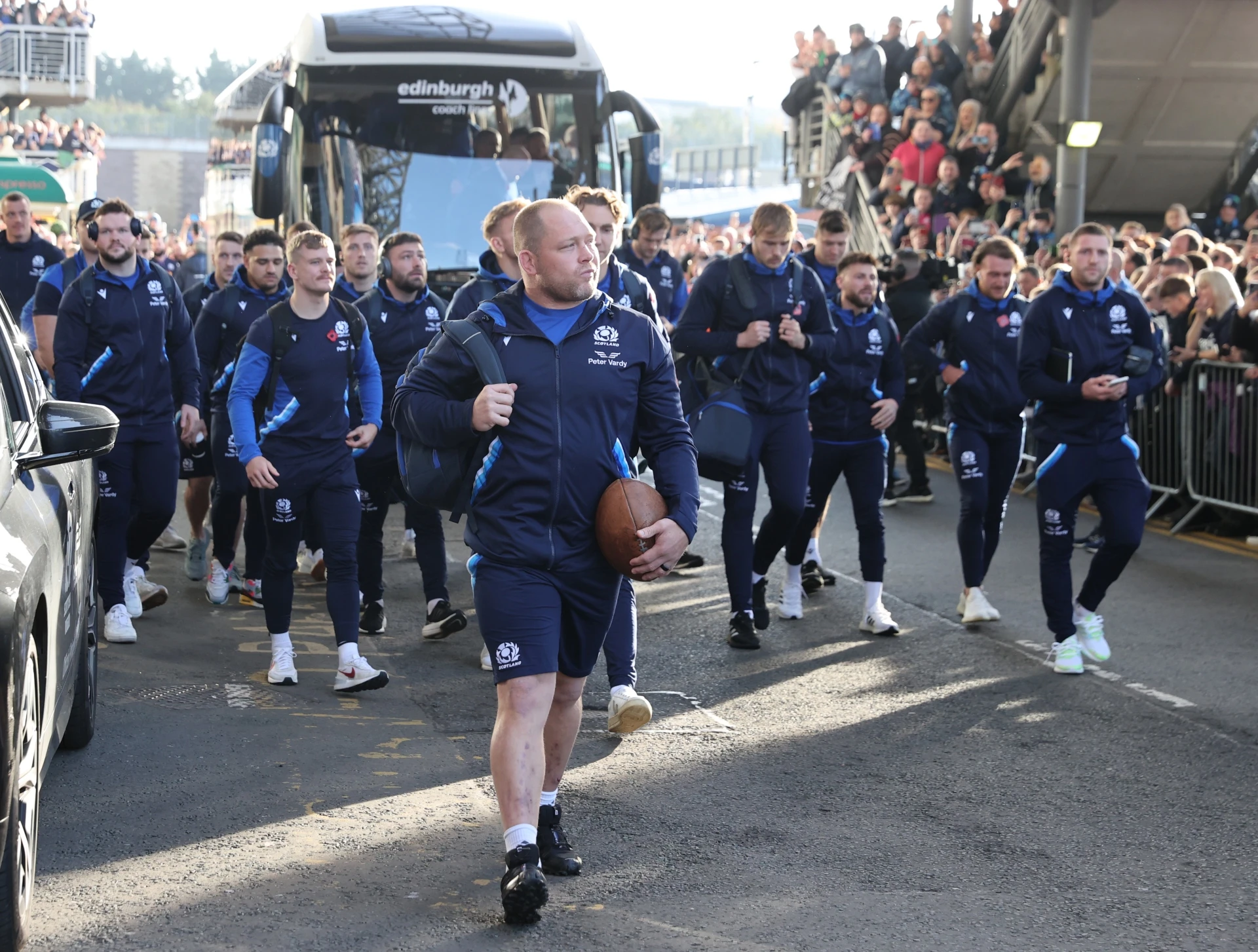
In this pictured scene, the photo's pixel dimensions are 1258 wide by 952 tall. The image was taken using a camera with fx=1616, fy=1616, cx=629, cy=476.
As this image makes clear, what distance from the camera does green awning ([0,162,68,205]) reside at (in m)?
27.6

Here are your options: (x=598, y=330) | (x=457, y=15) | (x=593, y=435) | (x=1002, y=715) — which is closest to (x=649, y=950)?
(x=593, y=435)

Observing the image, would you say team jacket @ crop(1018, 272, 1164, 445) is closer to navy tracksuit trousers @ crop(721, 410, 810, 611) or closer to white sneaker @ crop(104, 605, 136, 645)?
navy tracksuit trousers @ crop(721, 410, 810, 611)

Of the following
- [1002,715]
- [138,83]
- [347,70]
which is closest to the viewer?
[1002,715]

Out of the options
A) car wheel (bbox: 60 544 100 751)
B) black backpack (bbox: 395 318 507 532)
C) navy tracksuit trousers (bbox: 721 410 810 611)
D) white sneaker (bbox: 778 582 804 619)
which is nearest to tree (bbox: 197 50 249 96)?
white sneaker (bbox: 778 582 804 619)

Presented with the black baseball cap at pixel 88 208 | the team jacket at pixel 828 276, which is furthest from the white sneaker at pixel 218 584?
the team jacket at pixel 828 276

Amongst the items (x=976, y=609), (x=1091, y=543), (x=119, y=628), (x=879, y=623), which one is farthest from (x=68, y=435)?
(x=1091, y=543)

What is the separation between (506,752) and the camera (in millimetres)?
4301

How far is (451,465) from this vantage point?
4.41m

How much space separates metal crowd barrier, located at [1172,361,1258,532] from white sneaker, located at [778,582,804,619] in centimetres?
411

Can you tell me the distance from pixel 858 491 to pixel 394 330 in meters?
2.60

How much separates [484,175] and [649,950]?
10099mm

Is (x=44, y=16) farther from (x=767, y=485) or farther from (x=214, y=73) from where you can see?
(x=214, y=73)

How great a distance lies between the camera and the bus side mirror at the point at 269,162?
12.8 m

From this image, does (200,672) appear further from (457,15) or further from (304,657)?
(457,15)
